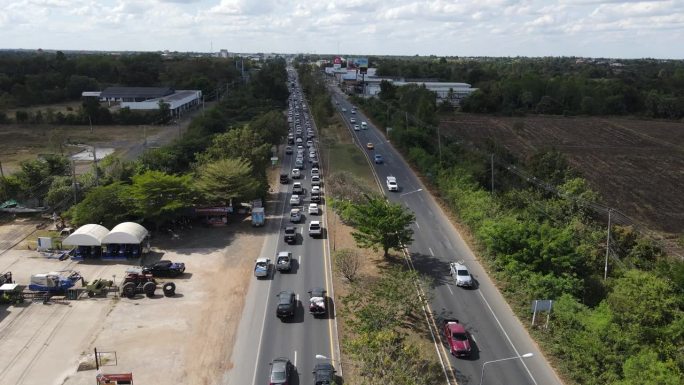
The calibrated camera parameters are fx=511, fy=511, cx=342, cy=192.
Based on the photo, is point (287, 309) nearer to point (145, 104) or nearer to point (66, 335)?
point (66, 335)

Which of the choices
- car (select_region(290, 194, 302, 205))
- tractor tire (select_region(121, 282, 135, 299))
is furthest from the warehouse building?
tractor tire (select_region(121, 282, 135, 299))

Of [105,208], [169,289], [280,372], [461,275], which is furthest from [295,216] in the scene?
[280,372]

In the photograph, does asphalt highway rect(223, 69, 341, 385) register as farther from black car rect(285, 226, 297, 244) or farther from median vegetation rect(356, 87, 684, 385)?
median vegetation rect(356, 87, 684, 385)

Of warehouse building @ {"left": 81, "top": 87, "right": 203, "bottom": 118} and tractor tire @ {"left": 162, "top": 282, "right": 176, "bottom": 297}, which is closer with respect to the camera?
tractor tire @ {"left": 162, "top": 282, "right": 176, "bottom": 297}

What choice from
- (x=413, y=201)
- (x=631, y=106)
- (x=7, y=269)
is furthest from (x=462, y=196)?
(x=631, y=106)

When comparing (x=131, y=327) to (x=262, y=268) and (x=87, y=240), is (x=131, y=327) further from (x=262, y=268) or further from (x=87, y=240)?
(x=87, y=240)

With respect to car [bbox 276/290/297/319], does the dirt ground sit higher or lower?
higher

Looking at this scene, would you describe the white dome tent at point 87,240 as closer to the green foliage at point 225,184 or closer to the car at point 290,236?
the green foliage at point 225,184
